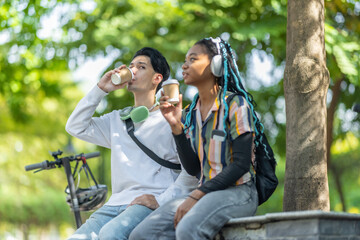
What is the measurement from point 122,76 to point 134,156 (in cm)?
66

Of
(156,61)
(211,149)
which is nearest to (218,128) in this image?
(211,149)

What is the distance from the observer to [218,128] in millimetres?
Answer: 3711

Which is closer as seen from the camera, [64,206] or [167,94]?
[167,94]

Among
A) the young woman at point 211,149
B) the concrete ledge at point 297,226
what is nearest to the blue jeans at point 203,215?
→ the young woman at point 211,149

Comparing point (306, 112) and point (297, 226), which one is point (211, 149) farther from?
point (306, 112)

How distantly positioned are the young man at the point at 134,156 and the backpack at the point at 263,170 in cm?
53

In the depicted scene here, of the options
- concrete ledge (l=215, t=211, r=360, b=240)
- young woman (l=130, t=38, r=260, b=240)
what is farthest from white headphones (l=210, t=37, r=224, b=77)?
concrete ledge (l=215, t=211, r=360, b=240)

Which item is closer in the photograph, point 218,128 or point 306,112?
point 218,128

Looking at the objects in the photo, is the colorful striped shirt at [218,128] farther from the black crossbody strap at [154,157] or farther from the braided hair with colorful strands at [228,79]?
the black crossbody strap at [154,157]

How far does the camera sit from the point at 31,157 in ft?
78.5

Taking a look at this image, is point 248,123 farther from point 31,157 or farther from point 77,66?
point 31,157

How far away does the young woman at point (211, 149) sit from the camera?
3.45 metres

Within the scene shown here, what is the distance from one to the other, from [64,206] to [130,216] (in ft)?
80.6

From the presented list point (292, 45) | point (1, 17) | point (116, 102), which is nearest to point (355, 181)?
point (116, 102)
